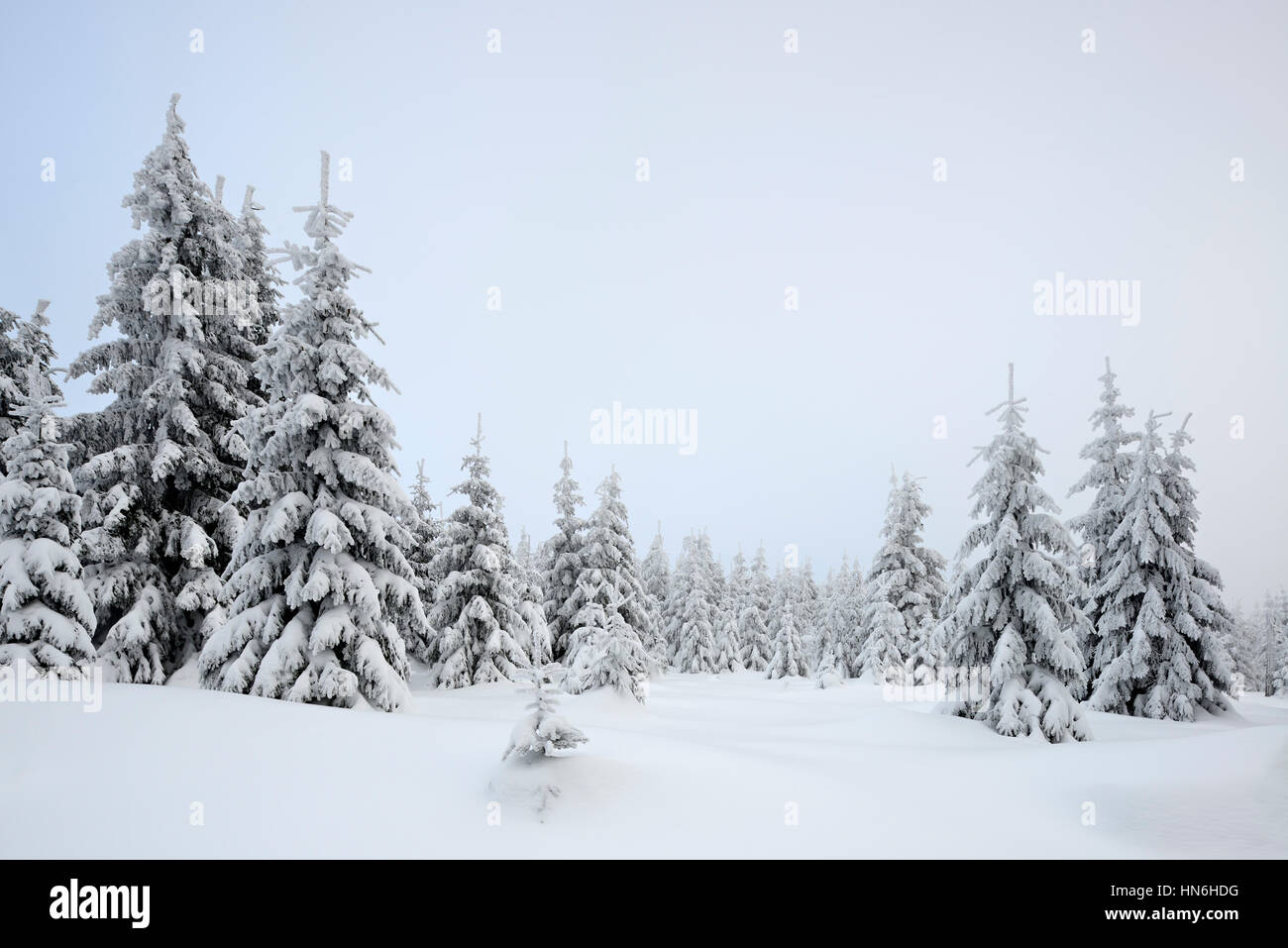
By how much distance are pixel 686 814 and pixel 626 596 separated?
83.3 ft

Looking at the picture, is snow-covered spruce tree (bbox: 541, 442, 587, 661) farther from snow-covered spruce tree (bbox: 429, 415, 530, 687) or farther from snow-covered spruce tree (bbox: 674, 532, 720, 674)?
snow-covered spruce tree (bbox: 674, 532, 720, 674)

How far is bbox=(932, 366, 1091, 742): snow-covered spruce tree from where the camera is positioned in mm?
16328

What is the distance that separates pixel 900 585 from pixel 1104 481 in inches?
477

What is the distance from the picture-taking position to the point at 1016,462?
694 inches

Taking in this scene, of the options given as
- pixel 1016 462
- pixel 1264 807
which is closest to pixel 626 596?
pixel 1016 462

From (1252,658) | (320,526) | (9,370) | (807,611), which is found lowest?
(1252,658)

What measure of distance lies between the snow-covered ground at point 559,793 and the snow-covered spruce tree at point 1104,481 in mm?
13026

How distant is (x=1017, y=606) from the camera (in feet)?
56.0

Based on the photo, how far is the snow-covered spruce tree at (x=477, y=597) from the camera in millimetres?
24641

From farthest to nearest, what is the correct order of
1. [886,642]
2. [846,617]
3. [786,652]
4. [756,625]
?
1. [756,625]
2. [846,617]
3. [786,652]
4. [886,642]

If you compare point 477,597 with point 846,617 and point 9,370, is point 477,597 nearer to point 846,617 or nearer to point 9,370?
point 9,370

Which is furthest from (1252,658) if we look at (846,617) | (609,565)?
(609,565)
